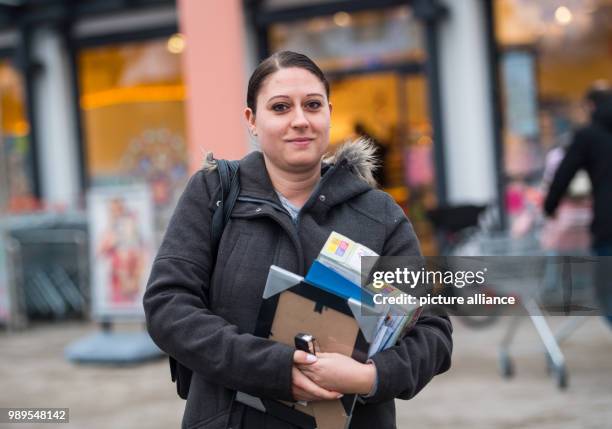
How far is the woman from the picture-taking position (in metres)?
2.36

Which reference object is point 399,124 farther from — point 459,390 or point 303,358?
point 303,358

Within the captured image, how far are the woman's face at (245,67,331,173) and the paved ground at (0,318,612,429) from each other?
368 cm

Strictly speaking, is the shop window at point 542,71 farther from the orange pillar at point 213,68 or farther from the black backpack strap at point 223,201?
the black backpack strap at point 223,201

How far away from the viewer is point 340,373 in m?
2.31

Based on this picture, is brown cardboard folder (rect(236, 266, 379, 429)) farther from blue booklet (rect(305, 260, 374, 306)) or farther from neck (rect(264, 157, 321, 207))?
neck (rect(264, 157, 321, 207))

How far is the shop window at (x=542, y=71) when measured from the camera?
977cm

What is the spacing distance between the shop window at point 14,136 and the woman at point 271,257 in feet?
33.8

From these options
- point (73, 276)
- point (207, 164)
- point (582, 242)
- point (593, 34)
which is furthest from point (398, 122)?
point (207, 164)

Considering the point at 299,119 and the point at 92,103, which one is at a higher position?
the point at 92,103

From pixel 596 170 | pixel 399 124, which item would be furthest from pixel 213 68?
pixel 596 170

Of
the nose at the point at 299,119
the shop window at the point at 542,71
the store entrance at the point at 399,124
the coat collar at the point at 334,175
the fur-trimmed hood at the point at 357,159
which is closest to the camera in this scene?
the nose at the point at 299,119

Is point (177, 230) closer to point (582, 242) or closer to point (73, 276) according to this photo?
point (582, 242)

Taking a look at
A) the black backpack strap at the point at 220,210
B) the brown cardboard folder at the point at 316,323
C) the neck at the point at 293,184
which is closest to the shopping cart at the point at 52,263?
the black backpack strap at the point at 220,210

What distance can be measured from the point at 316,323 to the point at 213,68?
6.65 m
